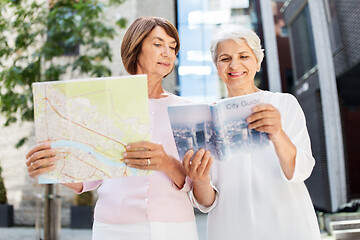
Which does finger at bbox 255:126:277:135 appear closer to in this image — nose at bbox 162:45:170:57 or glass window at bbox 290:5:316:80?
nose at bbox 162:45:170:57

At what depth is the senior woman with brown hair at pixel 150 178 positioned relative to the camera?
1.41m

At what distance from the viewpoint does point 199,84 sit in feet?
42.1

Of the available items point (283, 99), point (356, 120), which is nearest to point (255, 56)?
point (283, 99)

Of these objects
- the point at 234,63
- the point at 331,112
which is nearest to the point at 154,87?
the point at 234,63

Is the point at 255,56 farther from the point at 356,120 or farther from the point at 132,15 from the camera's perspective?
the point at 356,120

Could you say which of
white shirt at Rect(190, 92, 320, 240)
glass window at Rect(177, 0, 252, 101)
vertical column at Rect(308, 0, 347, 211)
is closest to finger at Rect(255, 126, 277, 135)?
white shirt at Rect(190, 92, 320, 240)

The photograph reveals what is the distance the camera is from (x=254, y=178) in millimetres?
1614

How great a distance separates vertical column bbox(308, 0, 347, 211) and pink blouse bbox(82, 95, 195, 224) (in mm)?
6779

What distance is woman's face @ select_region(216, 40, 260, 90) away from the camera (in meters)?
1.71

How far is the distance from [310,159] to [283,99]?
300 millimetres

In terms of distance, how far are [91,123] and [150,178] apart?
0.35m

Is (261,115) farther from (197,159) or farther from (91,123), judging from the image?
(91,123)

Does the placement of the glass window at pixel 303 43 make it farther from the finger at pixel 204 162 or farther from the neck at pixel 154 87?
the finger at pixel 204 162

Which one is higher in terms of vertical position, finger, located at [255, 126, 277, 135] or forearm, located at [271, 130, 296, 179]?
finger, located at [255, 126, 277, 135]
